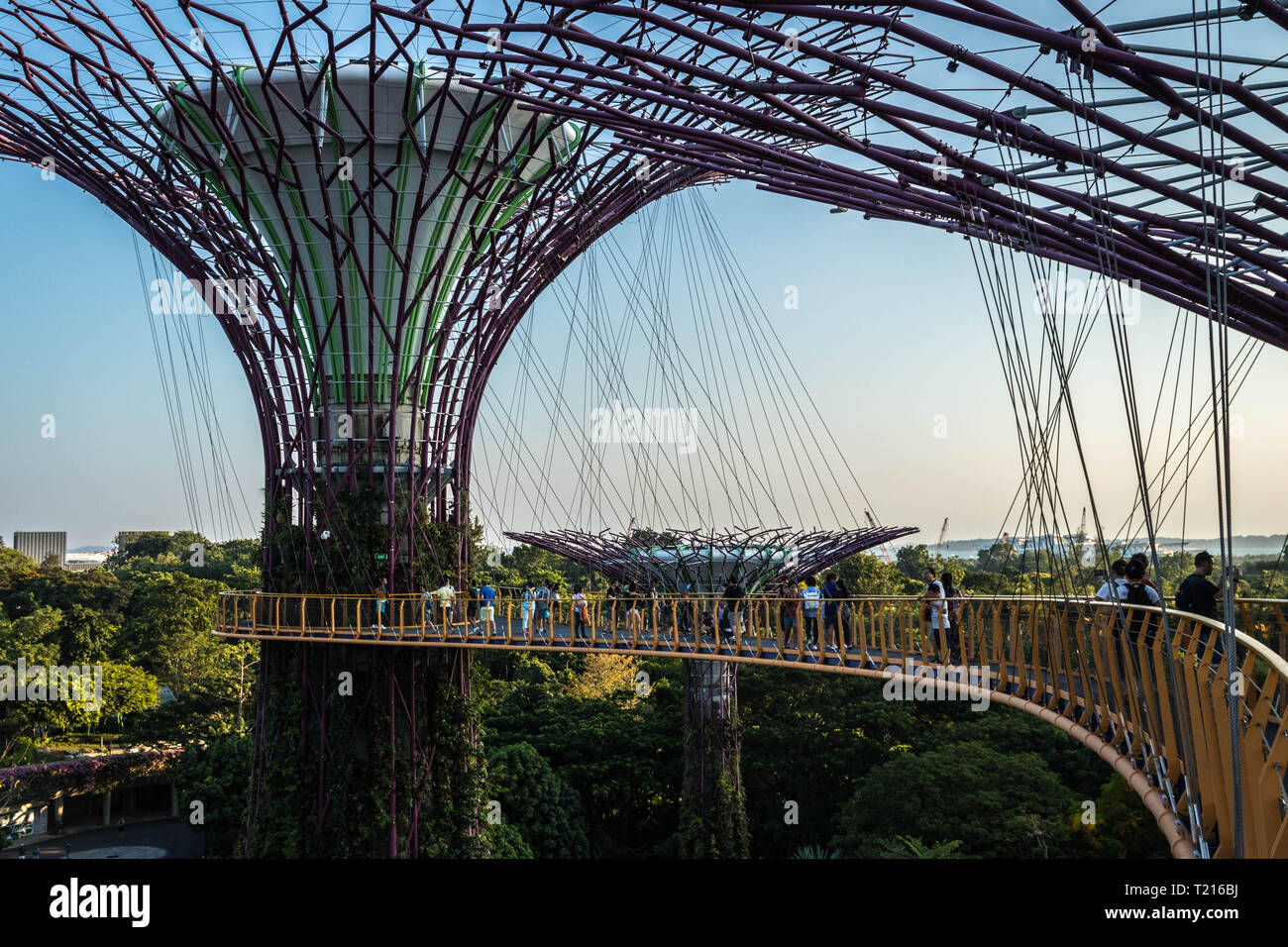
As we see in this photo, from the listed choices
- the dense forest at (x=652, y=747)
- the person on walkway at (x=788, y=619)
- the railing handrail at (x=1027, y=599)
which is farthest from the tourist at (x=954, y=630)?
the person on walkway at (x=788, y=619)

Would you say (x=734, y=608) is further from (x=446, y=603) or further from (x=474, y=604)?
(x=474, y=604)

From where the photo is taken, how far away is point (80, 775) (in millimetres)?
41906

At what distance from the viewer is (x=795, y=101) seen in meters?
20.9

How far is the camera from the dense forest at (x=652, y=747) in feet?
90.8

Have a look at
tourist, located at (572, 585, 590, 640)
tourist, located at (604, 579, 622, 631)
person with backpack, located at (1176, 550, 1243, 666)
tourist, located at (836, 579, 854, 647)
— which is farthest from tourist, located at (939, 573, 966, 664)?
tourist, located at (572, 585, 590, 640)

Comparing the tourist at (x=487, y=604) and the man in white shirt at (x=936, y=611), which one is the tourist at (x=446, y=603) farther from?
the man in white shirt at (x=936, y=611)

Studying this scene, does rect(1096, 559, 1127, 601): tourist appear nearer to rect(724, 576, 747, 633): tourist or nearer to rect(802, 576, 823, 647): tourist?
rect(802, 576, 823, 647): tourist

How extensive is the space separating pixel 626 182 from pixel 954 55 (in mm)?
13606

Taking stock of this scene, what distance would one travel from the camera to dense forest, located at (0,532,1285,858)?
27.7m

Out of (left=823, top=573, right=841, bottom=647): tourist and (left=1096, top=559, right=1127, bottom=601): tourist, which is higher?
(left=1096, top=559, right=1127, bottom=601): tourist

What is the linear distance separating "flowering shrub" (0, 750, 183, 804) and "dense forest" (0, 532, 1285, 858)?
2.92 feet

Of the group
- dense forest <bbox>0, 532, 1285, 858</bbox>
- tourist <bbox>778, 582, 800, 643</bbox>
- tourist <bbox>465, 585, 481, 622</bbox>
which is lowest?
dense forest <bbox>0, 532, 1285, 858</bbox>
